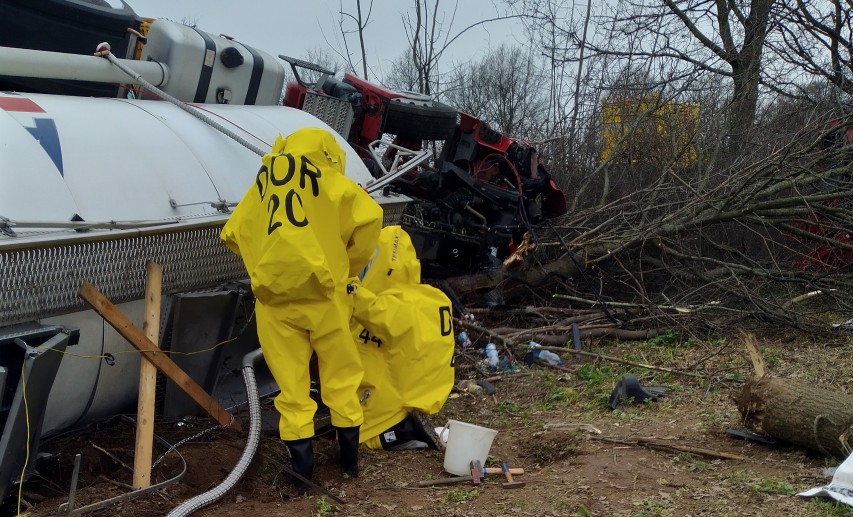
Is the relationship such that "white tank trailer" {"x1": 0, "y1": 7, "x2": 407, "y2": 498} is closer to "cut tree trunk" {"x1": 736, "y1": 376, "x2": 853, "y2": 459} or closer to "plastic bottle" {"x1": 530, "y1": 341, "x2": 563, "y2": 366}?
"plastic bottle" {"x1": 530, "y1": 341, "x2": 563, "y2": 366}

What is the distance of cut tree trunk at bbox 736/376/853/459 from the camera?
4.70 metres

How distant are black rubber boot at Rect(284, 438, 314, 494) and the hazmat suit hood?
3.59ft

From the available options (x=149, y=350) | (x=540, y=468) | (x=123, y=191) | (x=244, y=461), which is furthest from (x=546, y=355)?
(x=123, y=191)

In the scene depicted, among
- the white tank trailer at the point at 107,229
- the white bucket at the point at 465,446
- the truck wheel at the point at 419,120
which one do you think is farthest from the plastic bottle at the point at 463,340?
the white bucket at the point at 465,446

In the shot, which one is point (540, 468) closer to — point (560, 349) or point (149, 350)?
point (149, 350)

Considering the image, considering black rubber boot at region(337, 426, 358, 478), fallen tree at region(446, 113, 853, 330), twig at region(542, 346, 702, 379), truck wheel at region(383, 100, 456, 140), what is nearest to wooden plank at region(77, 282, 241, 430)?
black rubber boot at region(337, 426, 358, 478)

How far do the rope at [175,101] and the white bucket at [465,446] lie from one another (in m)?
2.16

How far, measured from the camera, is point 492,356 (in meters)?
7.21

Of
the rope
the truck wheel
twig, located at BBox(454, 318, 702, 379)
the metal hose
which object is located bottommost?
the metal hose

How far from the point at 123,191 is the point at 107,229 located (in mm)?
379

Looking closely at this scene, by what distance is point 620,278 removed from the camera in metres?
8.91

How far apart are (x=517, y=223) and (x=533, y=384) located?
6.44ft

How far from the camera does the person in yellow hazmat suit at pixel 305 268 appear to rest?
4387 mm

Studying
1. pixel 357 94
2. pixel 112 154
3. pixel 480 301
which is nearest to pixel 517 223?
pixel 480 301
